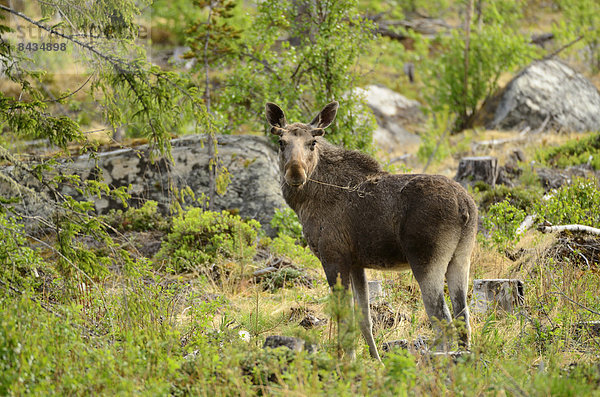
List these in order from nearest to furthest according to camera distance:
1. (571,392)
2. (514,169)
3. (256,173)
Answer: (571,392) < (256,173) < (514,169)

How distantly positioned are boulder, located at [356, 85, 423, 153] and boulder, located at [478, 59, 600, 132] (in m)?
2.74

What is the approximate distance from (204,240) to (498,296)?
4.88 metres

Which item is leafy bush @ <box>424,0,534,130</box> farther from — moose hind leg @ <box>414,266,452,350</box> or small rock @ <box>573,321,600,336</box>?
moose hind leg @ <box>414,266,452,350</box>

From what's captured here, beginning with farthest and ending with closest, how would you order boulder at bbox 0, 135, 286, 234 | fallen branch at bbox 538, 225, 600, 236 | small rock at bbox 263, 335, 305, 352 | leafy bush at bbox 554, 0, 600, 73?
1. leafy bush at bbox 554, 0, 600, 73
2. boulder at bbox 0, 135, 286, 234
3. fallen branch at bbox 538, 225, 600, 236
4. small rock at bbox 263, 335, 305, 352

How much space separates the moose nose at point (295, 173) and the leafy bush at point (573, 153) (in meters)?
10.0

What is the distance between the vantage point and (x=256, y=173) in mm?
11625

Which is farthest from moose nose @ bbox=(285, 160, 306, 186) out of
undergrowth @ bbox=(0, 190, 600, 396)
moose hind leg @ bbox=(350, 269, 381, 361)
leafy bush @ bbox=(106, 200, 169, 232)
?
leafy bush @ bbox=(106, 200, 169, 232)

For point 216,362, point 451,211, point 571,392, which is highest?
point 451,211

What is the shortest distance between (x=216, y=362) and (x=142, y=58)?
3.46m

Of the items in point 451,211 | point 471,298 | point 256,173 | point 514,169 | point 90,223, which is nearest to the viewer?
point 451,211

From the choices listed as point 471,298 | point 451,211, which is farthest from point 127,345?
point 471,298

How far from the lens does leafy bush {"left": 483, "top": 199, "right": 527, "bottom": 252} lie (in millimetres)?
8541

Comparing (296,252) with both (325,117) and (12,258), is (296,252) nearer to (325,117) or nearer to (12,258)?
(325,117)

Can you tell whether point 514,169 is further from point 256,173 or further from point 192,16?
point 192,16
